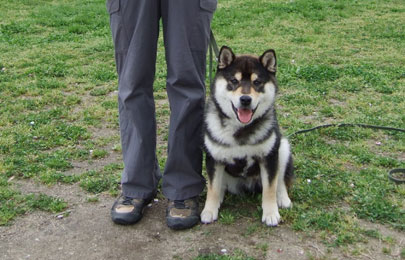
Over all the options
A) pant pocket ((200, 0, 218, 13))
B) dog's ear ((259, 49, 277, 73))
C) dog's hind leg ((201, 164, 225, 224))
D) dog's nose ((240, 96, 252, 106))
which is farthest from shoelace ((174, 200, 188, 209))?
pant pocket ((200, 0, 218, 13))

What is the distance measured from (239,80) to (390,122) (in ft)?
8.05

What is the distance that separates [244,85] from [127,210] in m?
1.14

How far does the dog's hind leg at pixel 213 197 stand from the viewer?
340 centimetres

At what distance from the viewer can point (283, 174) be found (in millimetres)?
3580

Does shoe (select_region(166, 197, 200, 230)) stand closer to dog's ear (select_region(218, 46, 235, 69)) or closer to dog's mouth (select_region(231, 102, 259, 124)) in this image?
dog's mouth (select_region(231, 102, 259, 124))

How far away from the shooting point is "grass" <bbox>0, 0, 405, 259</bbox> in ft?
11.9

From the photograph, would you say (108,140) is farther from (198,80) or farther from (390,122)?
(390,122)

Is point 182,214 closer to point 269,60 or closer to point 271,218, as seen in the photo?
point 271,218

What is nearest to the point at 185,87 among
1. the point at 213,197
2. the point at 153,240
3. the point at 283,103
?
the point at 213,197

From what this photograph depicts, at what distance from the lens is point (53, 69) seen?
6992 mm

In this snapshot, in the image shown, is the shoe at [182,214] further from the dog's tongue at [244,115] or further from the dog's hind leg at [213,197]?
the dog's tongue at [244,115]

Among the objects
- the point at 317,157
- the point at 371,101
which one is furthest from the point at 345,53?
the point at 317,157

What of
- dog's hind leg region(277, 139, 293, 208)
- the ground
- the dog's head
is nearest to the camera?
the ground

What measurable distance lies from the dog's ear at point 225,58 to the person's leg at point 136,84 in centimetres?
44
